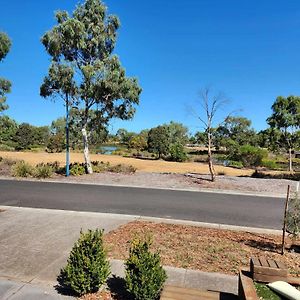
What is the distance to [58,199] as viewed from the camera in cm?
1316

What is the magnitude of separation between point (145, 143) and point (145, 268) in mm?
56082

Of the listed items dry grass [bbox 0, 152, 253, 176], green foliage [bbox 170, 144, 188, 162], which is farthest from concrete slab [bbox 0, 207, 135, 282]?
green foliage [bbox 170, 144, 188, 162]

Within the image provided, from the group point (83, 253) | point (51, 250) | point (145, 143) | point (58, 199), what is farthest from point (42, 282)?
point (145, 143)

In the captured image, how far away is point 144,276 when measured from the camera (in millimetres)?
4477

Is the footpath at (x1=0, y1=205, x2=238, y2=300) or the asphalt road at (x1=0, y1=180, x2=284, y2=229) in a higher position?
the asphalt road at (x1=0, y1=180, x2=284, y2=229)

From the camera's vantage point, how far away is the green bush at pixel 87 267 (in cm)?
467

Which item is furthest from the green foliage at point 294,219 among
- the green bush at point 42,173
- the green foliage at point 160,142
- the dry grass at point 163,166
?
the green foliage at point 160,142

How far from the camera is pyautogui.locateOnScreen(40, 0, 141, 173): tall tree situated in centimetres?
2006

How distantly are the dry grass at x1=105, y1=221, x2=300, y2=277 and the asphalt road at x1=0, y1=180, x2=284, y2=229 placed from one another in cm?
175

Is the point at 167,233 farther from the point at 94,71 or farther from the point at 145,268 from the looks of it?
the point at 94,71

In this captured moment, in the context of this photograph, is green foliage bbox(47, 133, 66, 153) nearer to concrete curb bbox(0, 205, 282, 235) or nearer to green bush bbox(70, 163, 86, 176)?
green bush bbox(70, 163, 86, 176)

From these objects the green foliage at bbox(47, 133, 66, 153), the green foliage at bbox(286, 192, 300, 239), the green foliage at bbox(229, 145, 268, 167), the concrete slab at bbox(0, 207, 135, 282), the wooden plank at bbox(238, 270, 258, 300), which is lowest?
the concrete slab at bbox(0, 207, 135, 282)

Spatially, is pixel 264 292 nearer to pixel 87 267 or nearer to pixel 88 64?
pixel 87 267

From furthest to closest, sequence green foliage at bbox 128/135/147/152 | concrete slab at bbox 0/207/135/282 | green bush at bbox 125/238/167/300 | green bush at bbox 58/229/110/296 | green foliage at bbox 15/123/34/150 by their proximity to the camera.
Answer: green foliage at bbox 15/123/34/150, green foliage at bbox 128/135/147/152, concrete slab at bbox 0/207/135/282, green bush at bbox 58/229/110/296, green bush at bbox 125/238/167/300
